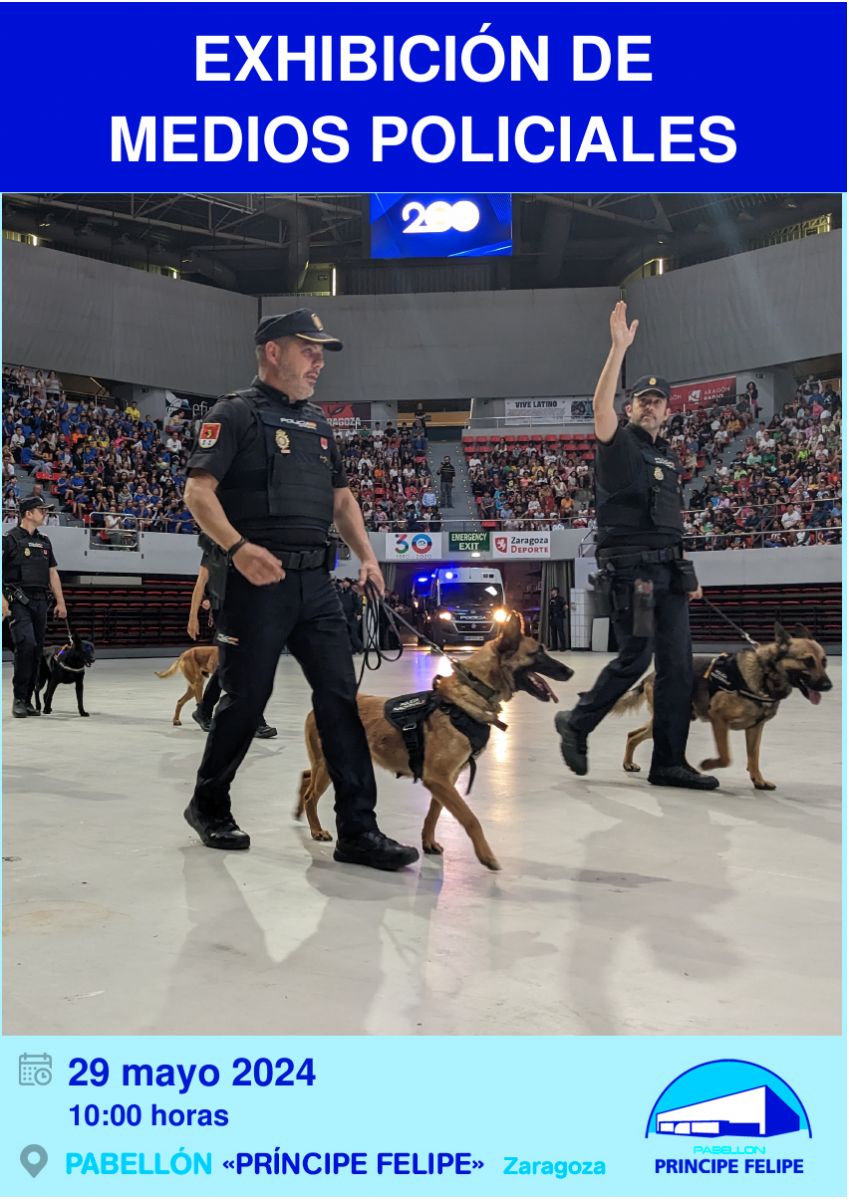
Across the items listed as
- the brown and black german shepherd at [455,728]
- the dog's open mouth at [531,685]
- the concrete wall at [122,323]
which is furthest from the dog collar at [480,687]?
the concrete wall at [122,323]

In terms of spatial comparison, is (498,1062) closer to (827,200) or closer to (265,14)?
(265,14)

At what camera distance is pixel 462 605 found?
69.4ft

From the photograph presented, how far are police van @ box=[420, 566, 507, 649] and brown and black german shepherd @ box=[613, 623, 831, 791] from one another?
15.5 metres

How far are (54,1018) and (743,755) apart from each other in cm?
470

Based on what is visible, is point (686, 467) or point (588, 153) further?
point (686, 467)

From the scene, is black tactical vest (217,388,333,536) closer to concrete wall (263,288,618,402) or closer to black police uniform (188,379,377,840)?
black police uniform (188,379,377,840)

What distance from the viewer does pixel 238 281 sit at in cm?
3434

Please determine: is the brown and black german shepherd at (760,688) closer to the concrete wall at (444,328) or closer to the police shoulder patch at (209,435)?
the police shoulder patch at (209,435)

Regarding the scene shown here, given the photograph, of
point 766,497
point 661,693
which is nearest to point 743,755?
point 661,693

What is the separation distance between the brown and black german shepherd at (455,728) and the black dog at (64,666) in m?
5.63

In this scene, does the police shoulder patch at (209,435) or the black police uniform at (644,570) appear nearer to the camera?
the police shoulder patch at (209,435)

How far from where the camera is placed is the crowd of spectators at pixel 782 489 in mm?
20922

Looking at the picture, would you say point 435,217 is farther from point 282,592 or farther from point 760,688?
point 282,592

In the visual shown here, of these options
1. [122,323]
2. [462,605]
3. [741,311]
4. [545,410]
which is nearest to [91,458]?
[122,323]
